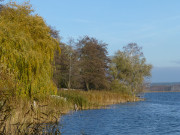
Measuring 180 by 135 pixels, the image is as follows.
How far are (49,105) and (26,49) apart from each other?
3.77 meters

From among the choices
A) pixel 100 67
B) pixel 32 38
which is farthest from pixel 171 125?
pixel 100 67

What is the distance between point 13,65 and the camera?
49.7ft

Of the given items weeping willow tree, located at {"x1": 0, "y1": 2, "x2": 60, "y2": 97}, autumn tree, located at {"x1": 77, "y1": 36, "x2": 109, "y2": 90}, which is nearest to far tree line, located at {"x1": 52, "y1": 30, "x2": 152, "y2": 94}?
autumn tree, located at {"x1": 77, "y1": 36, "x2": 109, "y2": 90}

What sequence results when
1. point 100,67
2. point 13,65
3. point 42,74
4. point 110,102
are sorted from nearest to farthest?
point 13,65 < point 42,74 < point 110,102 < point 100,67

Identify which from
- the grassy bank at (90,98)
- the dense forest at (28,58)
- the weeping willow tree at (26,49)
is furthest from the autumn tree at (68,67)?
the weeping willow tree at (26,49)

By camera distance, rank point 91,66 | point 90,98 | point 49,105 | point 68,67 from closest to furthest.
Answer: point 49,105
point 90,98
point 68,67
point 91,66

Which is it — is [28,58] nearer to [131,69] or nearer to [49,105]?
[49,105]

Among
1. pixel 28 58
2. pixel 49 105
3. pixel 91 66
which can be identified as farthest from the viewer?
pixel 91 66

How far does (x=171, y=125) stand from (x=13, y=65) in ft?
35.8

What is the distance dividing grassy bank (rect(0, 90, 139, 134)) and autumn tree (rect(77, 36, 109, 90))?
17.5 ft

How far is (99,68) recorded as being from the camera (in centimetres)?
4309

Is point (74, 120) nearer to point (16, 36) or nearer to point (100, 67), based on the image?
point (16, 36)

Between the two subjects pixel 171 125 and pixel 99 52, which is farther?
pixel 99 52

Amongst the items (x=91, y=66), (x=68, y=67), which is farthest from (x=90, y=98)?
(x=91, y=66)
